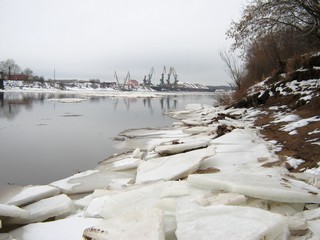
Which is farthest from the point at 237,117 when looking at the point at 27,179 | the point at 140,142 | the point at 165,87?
the point at 165,87

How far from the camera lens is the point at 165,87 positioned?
349 feet

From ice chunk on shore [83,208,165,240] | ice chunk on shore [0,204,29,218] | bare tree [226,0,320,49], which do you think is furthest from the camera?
bare tree [226,0,320,49]

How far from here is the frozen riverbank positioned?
259 centimetres

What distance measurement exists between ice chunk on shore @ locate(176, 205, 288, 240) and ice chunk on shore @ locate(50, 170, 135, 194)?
253 centimetres

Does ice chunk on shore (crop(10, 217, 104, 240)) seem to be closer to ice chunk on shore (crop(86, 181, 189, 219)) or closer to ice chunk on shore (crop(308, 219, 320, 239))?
ice chunk on shore (crop(86, 181, 189, 219))

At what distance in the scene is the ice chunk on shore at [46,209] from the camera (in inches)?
139

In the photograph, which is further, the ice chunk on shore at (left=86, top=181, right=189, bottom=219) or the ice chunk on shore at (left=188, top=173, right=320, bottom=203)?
the ice chunk on shore at (left=86, top=181, right=189, bottom=219)

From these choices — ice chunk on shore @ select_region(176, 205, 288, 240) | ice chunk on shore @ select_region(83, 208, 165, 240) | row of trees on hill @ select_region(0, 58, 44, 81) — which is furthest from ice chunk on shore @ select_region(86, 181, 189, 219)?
row of trees on hill @ select_region(0, 58, 44, 81)

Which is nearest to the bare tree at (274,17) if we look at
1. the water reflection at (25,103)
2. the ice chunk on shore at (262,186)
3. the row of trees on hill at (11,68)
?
the ice chunk on shore at (262,186)

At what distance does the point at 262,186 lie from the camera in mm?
3256

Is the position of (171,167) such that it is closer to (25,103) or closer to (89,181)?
(89,181)

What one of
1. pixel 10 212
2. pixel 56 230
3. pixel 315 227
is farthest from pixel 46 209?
pixel 315 227

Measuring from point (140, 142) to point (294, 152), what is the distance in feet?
16.6

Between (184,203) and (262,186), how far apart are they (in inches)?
32.7
